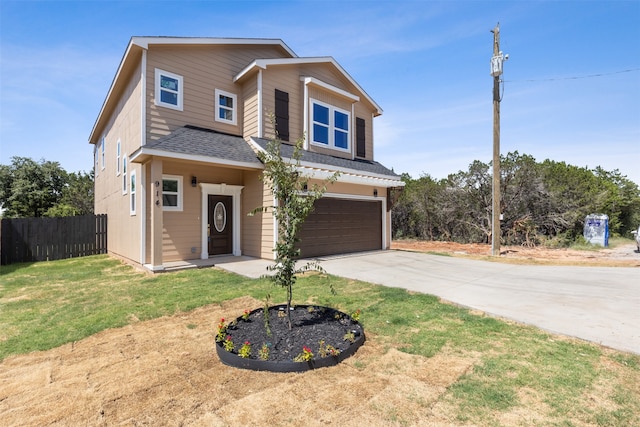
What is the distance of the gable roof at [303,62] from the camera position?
1038 centimetres

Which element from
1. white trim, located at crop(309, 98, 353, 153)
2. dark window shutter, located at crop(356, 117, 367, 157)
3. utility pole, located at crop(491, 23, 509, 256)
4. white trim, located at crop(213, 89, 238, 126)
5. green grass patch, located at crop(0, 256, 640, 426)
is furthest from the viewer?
dark window shutter, located at crop(356, 117, 367, 157)

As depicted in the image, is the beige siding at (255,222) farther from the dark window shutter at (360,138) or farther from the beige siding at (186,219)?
the dark window shutter at (360,138)

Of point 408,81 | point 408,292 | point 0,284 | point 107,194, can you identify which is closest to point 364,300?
point 408,292

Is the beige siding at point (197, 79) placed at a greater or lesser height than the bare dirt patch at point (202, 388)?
greater

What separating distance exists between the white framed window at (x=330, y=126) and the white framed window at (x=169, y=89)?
472 cm

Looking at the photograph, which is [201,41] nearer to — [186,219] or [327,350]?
[186,219]

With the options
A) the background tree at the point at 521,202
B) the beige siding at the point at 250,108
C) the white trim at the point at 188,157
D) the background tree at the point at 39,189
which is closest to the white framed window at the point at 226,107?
the beige siding at the point at 250,108

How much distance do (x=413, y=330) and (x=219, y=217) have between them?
8.04m

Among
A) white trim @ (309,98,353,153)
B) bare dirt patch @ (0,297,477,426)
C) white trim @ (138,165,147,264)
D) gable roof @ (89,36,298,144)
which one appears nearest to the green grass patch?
→ bare dirt patch @ (0,297,477,426)

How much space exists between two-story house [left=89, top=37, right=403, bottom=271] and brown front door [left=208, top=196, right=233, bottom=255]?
35 mm

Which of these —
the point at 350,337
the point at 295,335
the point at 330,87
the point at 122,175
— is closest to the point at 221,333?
the point at 295,335

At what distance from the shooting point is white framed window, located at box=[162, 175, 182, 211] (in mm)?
9203

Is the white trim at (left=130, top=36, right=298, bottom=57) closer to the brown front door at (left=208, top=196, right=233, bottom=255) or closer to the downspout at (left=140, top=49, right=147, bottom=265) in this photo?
the downspout at (left=140, top=49, right=147, bottom=265)

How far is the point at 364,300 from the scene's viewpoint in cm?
550
